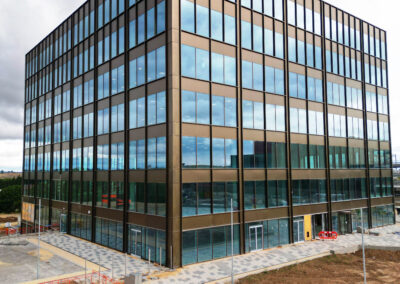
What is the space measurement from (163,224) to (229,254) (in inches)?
279

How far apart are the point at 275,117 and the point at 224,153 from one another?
8736 millimetres

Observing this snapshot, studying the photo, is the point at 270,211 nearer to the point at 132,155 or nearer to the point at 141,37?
the point at 132,155

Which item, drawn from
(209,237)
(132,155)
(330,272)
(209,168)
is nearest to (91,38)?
(132,155)

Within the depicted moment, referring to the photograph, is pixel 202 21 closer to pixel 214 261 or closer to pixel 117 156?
pixel 117 156

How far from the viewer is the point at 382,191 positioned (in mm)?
49094

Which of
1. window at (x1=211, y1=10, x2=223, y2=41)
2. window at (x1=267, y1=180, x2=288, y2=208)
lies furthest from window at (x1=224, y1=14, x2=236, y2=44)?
window at (x1=267, y1=180, x2=288, y2=208)

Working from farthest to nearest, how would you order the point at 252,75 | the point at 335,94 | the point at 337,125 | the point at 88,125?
the point at 335,94, the point at 337,125, the point at 88,125, the point at 252,75

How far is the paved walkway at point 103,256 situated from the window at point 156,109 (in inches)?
495

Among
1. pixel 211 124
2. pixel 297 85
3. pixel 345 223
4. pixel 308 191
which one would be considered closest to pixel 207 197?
pixel 211 124

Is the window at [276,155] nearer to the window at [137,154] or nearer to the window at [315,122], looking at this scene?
the window at [315,122]

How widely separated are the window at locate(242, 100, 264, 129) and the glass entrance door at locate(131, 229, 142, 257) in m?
14.8

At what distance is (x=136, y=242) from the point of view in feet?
104

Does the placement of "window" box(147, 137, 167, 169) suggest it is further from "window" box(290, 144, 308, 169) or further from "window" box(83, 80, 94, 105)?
"window" box(290, 144, 308, 169)

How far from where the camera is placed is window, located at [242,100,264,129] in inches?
1325
